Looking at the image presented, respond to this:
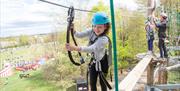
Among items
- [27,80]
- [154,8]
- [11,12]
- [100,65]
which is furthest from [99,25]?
[154,8]

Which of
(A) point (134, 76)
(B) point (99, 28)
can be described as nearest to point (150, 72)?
(A) point (134, 76)

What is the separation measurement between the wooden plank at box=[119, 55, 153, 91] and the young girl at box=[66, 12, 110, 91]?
0.65ft

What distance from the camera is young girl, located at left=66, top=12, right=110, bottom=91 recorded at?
152 cm

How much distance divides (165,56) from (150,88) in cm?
61

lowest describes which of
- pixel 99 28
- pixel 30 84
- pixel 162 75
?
pixel 162 75

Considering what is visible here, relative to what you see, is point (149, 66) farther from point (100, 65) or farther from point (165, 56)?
point (100, 65)

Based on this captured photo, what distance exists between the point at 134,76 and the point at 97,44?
854 mm

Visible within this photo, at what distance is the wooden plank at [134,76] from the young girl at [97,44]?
0.20 m

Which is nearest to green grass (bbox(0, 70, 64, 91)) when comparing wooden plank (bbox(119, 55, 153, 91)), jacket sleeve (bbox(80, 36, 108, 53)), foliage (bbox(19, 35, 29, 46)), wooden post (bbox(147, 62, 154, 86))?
foliage (bbox(19, 35, 29, 46))

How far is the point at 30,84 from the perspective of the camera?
2518 millimetres

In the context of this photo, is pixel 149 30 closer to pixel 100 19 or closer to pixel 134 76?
pixel 134 76

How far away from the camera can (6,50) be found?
7.30ft

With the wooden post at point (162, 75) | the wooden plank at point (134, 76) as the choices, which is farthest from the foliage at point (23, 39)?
the wooden post at point (162, 75)

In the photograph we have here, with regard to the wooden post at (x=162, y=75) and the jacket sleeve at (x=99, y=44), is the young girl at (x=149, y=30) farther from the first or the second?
the jacket sleeve at (x=99, y=44)
